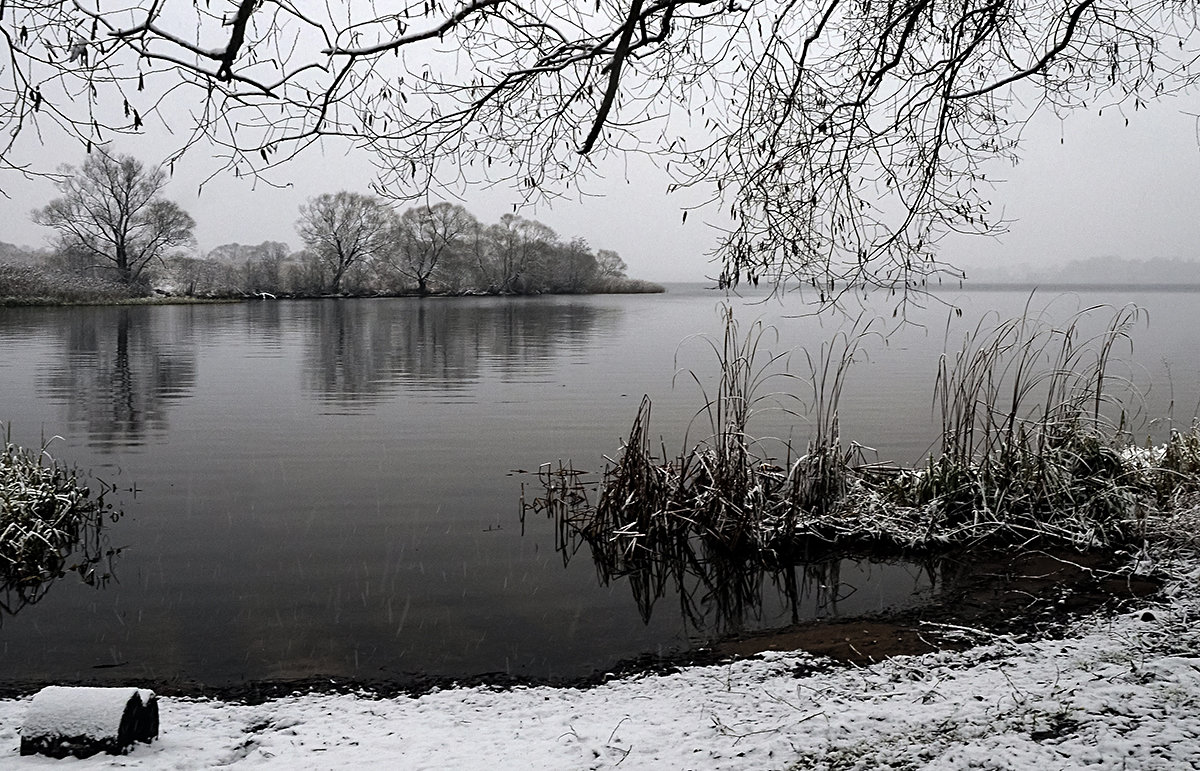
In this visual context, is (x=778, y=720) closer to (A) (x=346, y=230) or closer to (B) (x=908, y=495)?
(B) (x=908, y=495)

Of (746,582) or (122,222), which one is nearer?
(746,582)

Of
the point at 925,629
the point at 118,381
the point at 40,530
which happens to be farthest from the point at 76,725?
the point at 118,381

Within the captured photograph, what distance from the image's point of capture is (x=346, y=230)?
61.3 m

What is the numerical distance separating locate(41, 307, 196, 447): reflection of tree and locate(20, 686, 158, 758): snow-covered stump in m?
9.07

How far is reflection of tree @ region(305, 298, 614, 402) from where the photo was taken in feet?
60.2

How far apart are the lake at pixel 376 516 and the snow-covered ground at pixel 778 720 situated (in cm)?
70

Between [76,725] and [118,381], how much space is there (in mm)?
16610

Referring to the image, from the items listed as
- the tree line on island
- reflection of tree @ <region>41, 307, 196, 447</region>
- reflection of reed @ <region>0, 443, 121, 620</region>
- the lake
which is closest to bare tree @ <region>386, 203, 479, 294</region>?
the tree line on island

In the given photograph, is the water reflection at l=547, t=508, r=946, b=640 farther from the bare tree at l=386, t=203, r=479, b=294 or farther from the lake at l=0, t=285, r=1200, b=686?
the bare tree at l=386, t=203, r=479, b=294

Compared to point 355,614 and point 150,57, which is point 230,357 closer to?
point 355,614

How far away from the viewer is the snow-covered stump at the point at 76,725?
11.4 ft

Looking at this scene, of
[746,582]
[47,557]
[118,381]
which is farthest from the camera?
[118,381]

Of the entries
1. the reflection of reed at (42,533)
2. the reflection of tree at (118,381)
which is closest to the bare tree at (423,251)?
the reflection of tree at (118,381)

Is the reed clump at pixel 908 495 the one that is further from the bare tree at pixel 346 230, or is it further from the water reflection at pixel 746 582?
the bare tree at pixel 346 230
